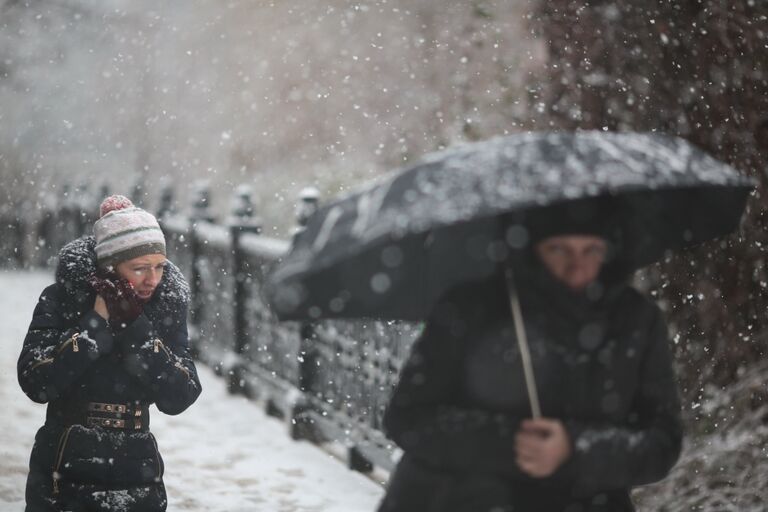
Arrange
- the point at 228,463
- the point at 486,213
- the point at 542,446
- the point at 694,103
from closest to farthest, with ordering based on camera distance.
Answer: the point at 486,213, the point at 542,446, the point at 694,103, the point at 228,463

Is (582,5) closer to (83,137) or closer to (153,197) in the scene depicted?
(153,197)

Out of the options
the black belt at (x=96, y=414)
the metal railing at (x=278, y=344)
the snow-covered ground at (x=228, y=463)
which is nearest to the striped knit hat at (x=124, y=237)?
the black belt at (x=96, y=414)

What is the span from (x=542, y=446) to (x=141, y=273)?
181 cm

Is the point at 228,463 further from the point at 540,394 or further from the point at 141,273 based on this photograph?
the point at 540,394

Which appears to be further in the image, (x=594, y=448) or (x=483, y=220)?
(x=483, y=220)

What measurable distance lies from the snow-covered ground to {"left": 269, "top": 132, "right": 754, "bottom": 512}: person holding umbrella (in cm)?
365

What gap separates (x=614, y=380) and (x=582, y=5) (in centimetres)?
379

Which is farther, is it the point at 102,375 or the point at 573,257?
the point at 102,375

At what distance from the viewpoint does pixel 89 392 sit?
152 inches

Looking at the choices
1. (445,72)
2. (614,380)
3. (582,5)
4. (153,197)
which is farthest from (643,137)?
(153,197)

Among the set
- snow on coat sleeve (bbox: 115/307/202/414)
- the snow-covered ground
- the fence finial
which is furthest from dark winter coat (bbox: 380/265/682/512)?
the fence finial

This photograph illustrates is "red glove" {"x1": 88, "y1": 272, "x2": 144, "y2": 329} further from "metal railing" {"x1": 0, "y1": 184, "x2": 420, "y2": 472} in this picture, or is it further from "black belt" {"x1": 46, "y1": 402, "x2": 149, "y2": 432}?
"metal railing" {"x1": 0, "y1": 184, "x2": 420, "y2": 472}

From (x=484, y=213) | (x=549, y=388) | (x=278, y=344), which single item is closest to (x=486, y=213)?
(x=484, y=213)

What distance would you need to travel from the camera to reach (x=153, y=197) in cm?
2919
